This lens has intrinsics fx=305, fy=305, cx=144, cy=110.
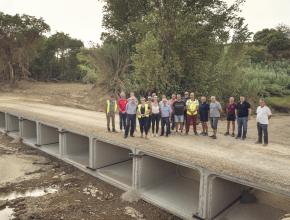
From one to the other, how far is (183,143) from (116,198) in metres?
3.46

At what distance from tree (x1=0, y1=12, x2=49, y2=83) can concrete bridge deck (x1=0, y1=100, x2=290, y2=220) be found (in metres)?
30.8

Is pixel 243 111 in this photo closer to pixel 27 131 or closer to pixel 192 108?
pixel 192 108

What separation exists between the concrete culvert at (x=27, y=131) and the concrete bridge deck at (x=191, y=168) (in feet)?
14.7

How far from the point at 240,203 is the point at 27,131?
50.1 ft

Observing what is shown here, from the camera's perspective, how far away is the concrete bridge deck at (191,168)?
9.28 m

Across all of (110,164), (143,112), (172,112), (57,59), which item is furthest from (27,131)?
(57,59)

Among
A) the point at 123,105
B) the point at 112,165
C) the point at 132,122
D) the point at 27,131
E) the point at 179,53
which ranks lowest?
the point at 112,165

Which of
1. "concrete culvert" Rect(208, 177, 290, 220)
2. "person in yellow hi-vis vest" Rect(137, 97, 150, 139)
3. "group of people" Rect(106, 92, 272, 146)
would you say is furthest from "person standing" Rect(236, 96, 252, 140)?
"person in yellow hi-vis vest" Rect(137, 97, 150, 139)

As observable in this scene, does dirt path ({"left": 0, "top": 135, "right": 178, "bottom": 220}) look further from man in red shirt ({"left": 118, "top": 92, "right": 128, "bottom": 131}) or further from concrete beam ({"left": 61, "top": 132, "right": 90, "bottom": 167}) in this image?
man in red shirt ({"left": 118, "top": 92, "right": 128, "bottom": 131})

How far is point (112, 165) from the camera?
14.8 meters

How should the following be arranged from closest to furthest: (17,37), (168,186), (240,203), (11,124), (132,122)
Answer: (240,203)
(168,186)
(132,122)
(11,124)
(17,37)

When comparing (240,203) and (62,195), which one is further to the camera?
(62,195)

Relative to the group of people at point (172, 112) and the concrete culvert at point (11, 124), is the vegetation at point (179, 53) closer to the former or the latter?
the group of people at point (172, 112)

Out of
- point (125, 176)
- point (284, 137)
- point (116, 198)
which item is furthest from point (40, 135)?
point (284, 137)
